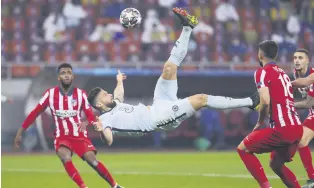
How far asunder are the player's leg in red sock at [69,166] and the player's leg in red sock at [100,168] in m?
0.26

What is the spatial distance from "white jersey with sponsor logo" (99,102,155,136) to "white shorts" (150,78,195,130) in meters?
0.11

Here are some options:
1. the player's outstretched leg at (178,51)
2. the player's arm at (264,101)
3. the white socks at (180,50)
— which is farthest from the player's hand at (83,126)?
the player's arm at (264,101)

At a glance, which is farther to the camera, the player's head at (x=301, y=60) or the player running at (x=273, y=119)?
the player's head at (x=301, y=60)

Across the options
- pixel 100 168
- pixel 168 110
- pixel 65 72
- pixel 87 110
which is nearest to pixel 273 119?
pixel 168 110

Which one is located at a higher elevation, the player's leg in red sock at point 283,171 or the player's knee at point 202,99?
the player's knee at point 202,99

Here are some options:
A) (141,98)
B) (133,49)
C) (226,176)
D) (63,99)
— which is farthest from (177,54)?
(133,49)

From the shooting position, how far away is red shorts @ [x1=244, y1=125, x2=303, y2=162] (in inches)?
395

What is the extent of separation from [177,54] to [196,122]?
12.1 metres

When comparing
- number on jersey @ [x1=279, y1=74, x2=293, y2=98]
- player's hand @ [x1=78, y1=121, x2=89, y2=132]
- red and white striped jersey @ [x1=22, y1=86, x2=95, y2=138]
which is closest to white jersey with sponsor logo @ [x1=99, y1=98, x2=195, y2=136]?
player's hand @ [x1=78, y1=121, x2=89, y2=132]

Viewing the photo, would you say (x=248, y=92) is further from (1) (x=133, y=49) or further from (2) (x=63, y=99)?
(2) (x=63, y=99)

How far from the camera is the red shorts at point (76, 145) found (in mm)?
11914

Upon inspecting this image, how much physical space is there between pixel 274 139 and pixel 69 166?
11.0 feet

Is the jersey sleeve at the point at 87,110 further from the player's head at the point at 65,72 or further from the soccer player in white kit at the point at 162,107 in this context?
the player's head at the point at 65,72

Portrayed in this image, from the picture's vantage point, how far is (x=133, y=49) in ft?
81.9
